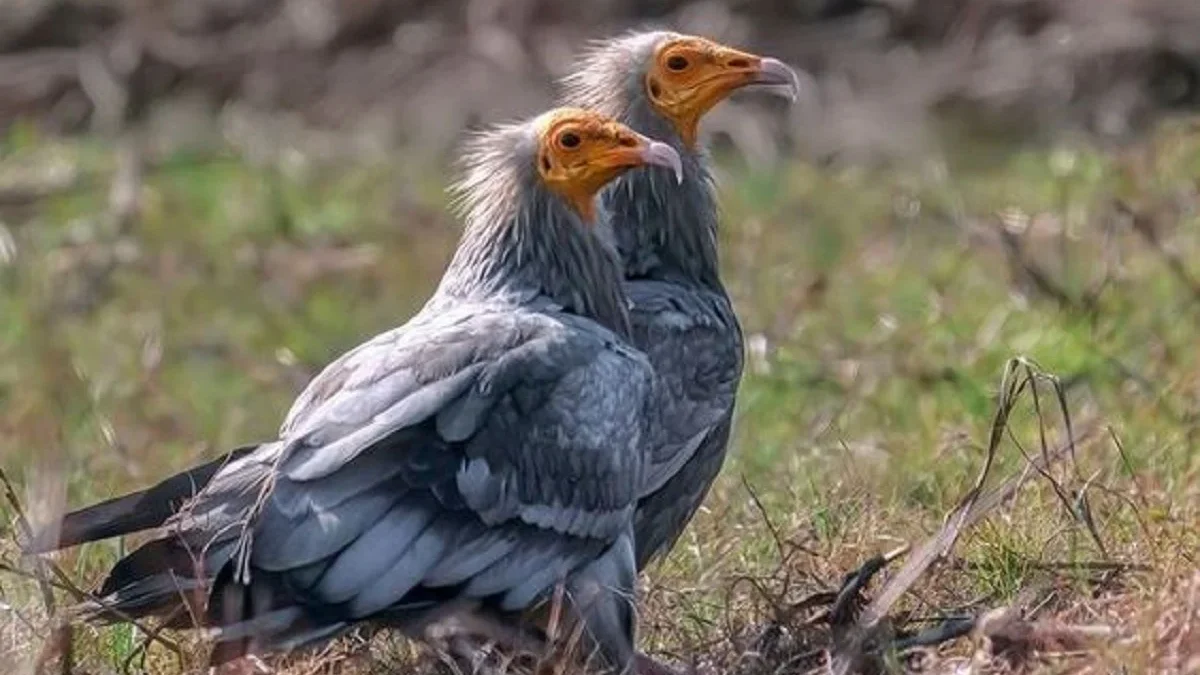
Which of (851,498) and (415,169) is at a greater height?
(851,498)

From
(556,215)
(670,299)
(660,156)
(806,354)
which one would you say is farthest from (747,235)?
(660,156)

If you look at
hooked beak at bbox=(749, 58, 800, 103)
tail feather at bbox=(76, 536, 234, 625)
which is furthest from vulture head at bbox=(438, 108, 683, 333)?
tail feather at bbox=(76, 536, 234, 625)

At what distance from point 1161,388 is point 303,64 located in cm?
735

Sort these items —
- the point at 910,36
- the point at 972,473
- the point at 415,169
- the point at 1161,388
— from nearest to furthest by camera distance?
1. the point at 972,473
2. the point at 1161,388
3. the point at 415,169
4. the point at 910,36

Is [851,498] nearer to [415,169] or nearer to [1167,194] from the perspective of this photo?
[1167,194]

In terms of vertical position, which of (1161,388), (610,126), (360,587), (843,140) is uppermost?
(610,126)

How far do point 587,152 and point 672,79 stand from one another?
70 cm

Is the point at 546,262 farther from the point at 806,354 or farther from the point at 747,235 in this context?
the point at 747,235

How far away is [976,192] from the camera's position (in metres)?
11.8

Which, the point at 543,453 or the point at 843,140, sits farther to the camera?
the point at 843,140

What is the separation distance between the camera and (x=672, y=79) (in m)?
6.81

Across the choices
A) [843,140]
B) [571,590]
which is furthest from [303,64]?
[571,590]

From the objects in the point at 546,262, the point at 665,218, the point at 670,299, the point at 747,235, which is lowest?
the point at 747,235

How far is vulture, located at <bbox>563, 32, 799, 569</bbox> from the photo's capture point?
6.50 meters
